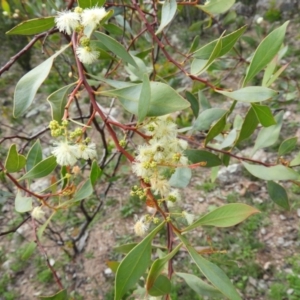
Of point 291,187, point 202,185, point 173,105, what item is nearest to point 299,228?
point 291,187

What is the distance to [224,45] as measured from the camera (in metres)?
0.75

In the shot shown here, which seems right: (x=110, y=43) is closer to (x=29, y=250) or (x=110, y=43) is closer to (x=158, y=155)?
(x=158, y=155)

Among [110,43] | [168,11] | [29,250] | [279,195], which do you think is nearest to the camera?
[110,43]

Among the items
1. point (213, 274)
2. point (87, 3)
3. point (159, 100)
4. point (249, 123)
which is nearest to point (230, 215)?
point (213, 274)

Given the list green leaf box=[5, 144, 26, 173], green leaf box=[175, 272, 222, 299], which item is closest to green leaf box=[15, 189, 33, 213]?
green leaf box=[5, 144, 26, 173]

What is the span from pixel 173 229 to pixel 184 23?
3.47 m

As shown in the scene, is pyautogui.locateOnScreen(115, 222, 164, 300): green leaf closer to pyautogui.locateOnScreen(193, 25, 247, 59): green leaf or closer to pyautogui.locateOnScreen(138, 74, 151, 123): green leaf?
pyautogui.locateOnScreen(138, 74, 151, 123): green leaf

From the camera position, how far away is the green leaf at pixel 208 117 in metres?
0.96

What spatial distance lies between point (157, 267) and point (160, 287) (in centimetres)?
8

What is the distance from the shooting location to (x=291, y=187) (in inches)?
83.1

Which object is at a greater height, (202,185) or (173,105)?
(173,105)

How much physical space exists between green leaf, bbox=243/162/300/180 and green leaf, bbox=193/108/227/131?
0.49 ft

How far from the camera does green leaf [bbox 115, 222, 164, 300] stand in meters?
0.58

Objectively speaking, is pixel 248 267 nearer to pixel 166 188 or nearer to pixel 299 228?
pixel 299 228
